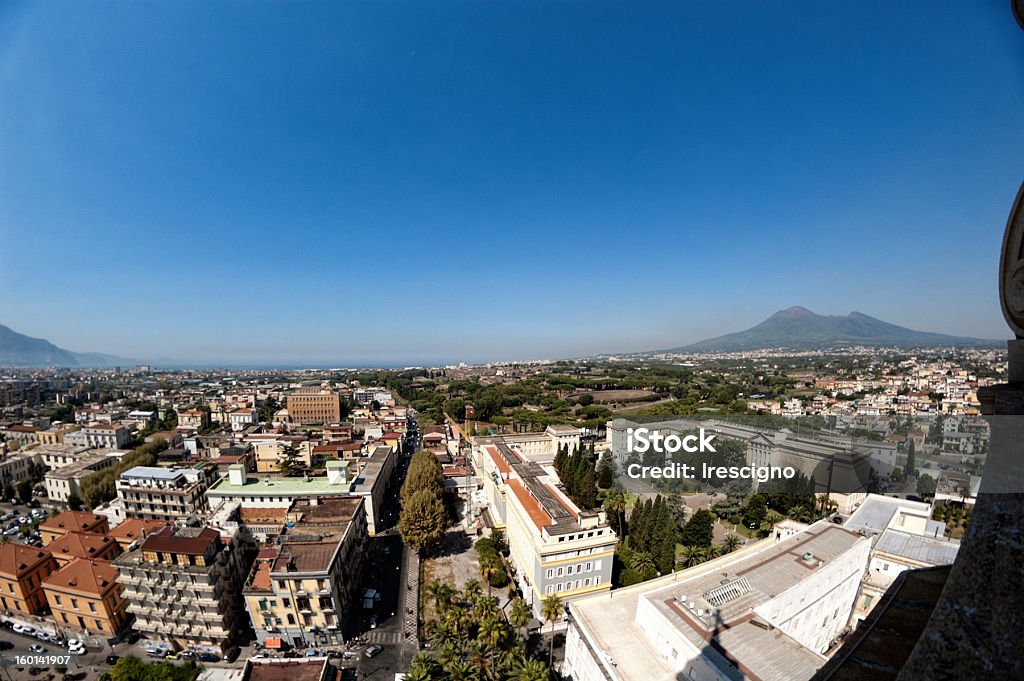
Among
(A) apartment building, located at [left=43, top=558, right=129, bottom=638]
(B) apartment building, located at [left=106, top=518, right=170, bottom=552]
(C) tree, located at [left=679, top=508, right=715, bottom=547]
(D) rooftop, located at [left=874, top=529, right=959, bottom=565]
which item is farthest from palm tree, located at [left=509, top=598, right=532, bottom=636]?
(B) apartment building, located at [left=106, top=518, right=170, bottom=552]

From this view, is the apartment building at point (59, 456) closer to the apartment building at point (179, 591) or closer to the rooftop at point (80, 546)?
the rooftop at point (80, 546)

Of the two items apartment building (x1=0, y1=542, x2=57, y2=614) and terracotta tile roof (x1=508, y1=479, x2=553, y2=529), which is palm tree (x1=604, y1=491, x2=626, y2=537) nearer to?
terracotta tile roof (x1=508, y1=479, x2=553, y2=529)

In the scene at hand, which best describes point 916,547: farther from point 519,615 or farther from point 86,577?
point 86,577

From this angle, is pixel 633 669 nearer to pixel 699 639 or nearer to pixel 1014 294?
pixel 699 639

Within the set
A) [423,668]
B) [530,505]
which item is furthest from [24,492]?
[530,505]

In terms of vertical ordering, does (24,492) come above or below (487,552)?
above

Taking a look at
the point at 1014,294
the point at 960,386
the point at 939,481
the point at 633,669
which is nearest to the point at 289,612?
the point at 633,669
